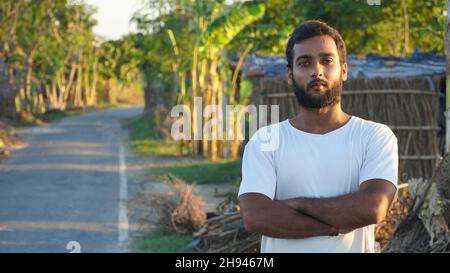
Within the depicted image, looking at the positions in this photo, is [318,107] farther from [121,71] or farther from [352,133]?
[121,71]

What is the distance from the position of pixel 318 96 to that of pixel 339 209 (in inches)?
16.9

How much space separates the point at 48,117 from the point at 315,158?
3332 centimetres

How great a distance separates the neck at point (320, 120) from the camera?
296cm

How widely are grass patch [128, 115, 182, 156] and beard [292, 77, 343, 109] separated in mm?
17339

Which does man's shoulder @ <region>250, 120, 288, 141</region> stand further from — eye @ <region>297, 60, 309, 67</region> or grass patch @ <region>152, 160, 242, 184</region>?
grass patch @ <region>152, 160, 242, 184</region>

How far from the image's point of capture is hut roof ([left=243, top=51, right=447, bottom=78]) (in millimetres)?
13961

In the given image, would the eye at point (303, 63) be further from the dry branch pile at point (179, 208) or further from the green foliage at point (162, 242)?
the dry branch pile at point (179, 208)

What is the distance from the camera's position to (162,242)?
927 centimetres

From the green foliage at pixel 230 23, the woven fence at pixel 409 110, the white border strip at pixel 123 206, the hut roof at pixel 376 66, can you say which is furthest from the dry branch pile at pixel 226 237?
the green foliage at pixel 230 23

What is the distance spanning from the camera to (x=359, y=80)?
12477mm

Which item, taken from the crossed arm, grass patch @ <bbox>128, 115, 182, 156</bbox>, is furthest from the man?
grass patch @ <bbox>128, 115, 182, 156</bbox>

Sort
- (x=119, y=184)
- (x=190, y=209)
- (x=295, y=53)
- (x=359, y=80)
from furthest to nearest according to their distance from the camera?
1. (x=119, y=184)
2. (x=359, y=80)
3. (x=190, y=209)
4. (x=295, y=53)

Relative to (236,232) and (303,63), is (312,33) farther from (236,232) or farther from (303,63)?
(236,232)

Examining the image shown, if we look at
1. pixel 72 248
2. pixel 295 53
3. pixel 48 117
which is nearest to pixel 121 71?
pixel 48 117
